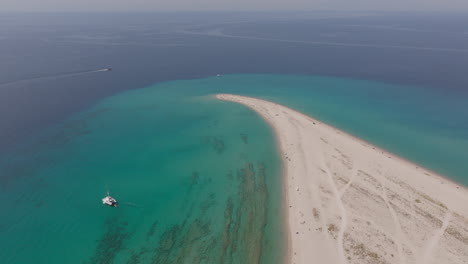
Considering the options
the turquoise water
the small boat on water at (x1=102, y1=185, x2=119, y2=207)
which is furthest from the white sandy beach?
the small boat on water at (x1=102, y1=185, x2=119, y2=207)

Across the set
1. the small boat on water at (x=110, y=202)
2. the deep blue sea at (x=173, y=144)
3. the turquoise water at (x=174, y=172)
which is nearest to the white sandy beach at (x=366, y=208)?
the turquoise water at (x=174, y=172)

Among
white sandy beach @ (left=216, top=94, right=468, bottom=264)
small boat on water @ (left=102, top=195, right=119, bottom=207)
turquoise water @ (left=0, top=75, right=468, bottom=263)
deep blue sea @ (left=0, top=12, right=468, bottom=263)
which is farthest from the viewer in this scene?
small boat on water @ (left=102, top=195, right=119, bottom=207)

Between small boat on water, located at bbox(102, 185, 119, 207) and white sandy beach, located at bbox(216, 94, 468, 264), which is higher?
white sandy beach, located at bbox(216, 94, 468, 264)

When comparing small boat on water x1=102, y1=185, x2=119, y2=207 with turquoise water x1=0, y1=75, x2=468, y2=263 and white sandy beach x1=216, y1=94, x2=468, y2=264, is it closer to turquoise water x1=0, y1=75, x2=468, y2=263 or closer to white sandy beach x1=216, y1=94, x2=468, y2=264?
turquoise water x1=0, y1=75, x2=468, y2=263

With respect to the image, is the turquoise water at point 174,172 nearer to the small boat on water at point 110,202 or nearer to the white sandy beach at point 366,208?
the small boat on water at point 110,202

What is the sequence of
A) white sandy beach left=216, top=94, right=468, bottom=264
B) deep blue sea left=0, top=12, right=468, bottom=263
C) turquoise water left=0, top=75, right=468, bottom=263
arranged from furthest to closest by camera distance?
deep blue sea left=0, top=12, right=468, bottom=263 < turquoise water left=0, top=75, right=468, bottom=263 < white sandy beach left=216, top=94, right=468, bottom=264

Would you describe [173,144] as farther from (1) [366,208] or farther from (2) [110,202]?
(1) [366,208]

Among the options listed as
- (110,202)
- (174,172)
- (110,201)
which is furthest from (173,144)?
(110,202)

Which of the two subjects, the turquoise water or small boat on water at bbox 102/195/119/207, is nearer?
the turquoise water
